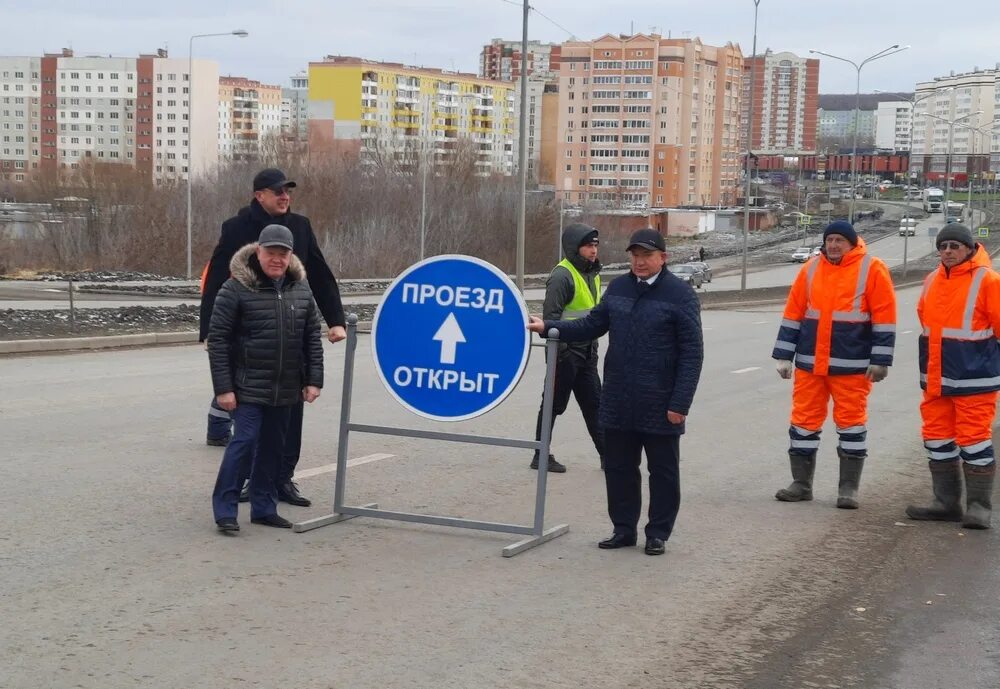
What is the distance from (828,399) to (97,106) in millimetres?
178173

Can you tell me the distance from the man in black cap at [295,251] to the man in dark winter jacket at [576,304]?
1668 mm

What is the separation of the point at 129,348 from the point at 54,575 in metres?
14.2

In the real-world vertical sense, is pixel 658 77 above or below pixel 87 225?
above

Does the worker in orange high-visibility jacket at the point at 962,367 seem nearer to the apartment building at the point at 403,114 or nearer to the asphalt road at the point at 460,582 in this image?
the asphalt road at the point at 460,582

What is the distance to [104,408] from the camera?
12.4m

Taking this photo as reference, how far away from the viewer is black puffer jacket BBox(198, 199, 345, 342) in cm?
857

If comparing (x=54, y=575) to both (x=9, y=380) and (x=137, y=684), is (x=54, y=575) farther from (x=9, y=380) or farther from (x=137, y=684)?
(x=9, y=380)

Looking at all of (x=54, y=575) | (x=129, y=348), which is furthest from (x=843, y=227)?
(x=129, y=348)

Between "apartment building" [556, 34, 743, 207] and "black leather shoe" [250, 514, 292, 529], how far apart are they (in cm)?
12083

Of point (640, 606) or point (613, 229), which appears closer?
point (640, 606)

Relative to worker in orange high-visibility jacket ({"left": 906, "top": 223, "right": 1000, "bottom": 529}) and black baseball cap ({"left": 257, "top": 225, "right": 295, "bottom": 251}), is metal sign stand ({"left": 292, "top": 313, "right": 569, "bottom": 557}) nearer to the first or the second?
black baseball cap ({"left": 257, "top": 225, "right": 295, "bottom": 251})

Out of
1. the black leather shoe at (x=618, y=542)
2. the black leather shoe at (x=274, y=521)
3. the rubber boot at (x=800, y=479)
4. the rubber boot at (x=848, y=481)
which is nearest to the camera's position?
the black leather shoe at (x=618, y=542)

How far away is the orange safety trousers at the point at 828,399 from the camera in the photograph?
8.81 m

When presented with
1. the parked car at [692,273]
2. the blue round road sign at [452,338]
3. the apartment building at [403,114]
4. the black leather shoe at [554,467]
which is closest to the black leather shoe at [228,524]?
the blue round road sign at [452,338]
